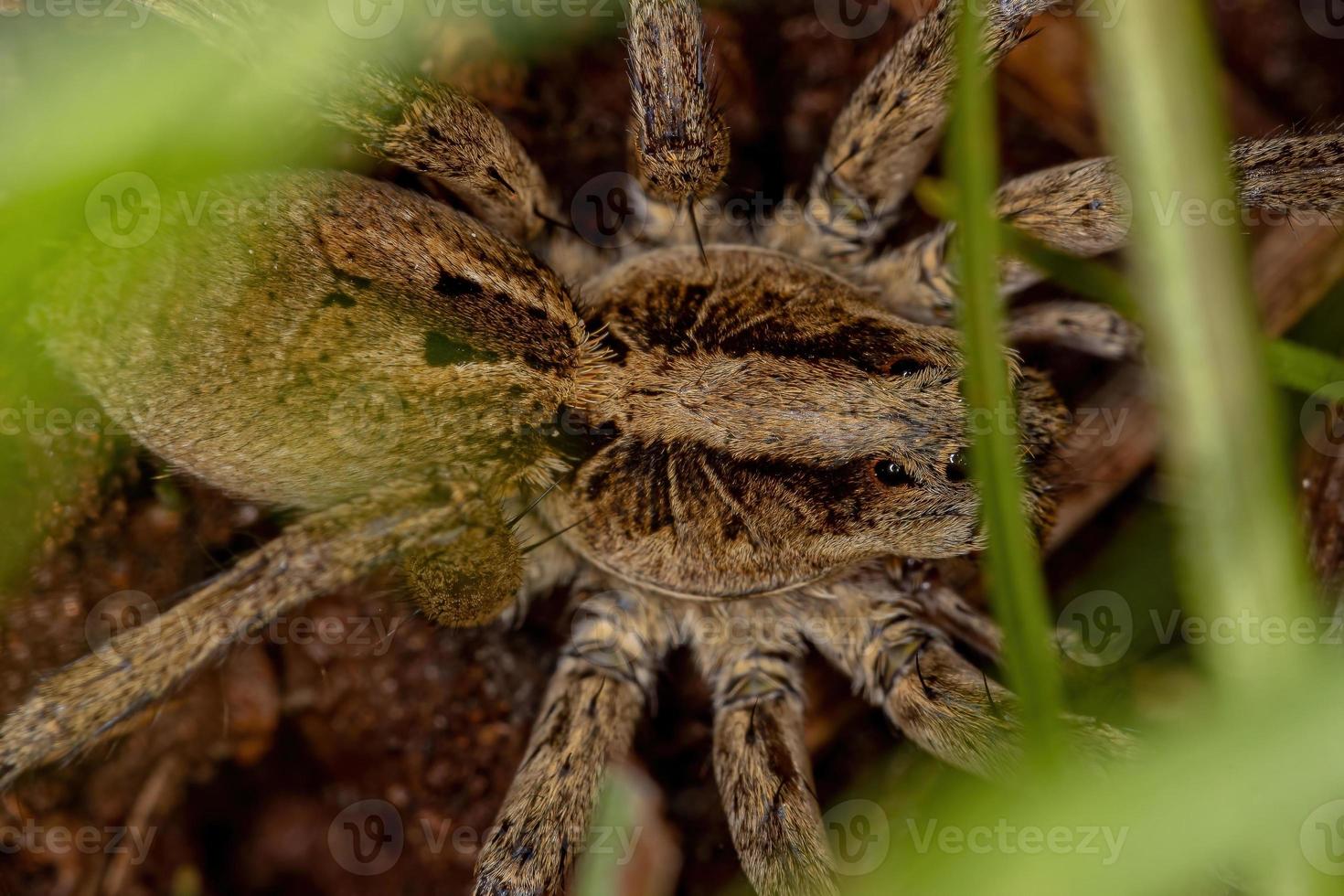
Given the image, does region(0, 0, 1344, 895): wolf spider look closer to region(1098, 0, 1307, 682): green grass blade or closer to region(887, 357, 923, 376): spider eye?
region(887, 357, 923, 376): spider eye

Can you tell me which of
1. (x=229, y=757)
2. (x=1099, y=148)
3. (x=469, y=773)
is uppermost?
(x=1099, y=148)

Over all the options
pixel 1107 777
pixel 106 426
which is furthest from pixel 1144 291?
pixel 106 426

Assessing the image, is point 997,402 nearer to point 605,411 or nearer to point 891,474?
point 891,474

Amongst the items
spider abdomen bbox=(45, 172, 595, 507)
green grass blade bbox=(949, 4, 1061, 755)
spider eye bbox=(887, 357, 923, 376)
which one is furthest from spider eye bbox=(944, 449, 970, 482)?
spider abdomen bbox=(45, 172, 595, 507)

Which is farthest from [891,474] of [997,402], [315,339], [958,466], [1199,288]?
[315,339]

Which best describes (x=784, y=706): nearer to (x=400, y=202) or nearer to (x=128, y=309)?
(x=400, y=202)

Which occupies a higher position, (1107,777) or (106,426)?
(1107,777)
